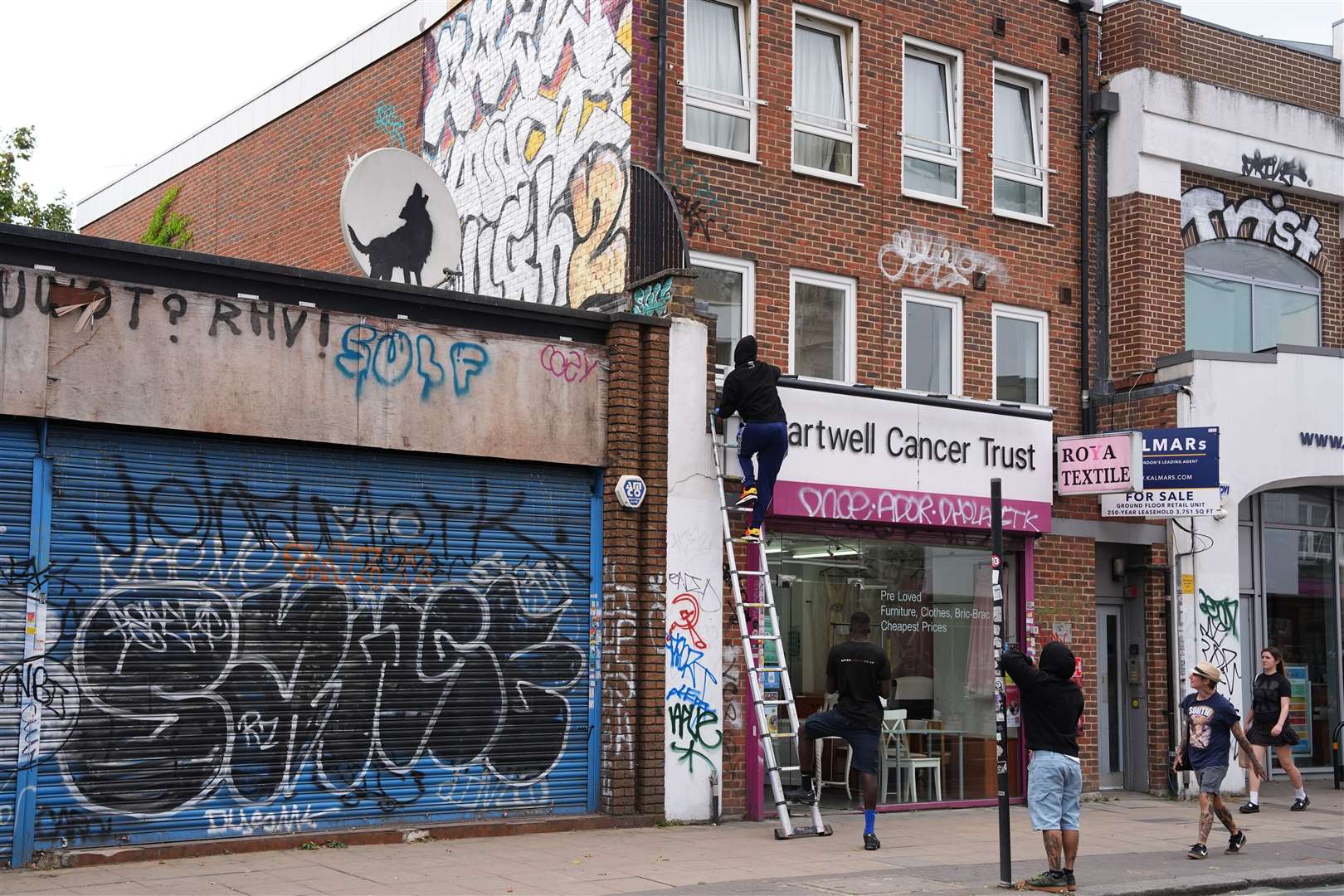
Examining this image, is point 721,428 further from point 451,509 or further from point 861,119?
point 861,119

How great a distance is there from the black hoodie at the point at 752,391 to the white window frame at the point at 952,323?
337cm

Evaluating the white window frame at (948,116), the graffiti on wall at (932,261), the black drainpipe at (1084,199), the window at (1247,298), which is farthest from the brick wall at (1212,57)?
the graffiti on wall at (932,261)

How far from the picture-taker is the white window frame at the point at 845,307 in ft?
53.0

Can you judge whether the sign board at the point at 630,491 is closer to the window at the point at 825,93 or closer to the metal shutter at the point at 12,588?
the window at the point at 825,93

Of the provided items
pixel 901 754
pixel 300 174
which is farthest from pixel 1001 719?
pixel 300 174

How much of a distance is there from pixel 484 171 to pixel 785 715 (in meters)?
7.65

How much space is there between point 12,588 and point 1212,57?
15969 mm

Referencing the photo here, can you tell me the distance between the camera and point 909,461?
52.1 feet

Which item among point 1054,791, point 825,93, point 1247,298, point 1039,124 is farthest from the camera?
point 1247,298

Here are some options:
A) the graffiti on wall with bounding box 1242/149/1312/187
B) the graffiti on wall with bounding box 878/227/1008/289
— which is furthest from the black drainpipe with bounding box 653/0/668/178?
the graffiti on wall with bounding box 1242/149/1312/187

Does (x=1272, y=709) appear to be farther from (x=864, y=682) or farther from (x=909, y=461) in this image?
(x=864, y=682)

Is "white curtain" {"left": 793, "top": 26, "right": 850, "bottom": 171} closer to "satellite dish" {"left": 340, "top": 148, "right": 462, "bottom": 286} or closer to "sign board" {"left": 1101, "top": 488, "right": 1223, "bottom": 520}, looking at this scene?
"satellite dish" {"left": 340, "top": 148, "right": 462, "bottom": 286}

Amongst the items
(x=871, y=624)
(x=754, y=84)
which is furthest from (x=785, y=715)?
(x=754, y=84)

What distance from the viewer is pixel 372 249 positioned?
1402cm
